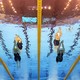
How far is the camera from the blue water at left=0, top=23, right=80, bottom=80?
5.11m

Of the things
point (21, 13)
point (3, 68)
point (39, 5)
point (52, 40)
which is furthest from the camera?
point (3, 68)

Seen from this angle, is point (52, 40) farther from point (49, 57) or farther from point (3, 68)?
point (3, 68)

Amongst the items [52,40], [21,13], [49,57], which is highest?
[21,13]

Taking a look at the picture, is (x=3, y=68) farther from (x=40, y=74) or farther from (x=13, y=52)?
(x=40, y=74)

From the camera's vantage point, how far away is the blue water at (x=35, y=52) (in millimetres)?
5105

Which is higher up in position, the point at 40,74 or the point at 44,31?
the point at 44,31

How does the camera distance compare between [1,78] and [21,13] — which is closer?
[21,13]

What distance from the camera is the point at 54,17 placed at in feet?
16.1

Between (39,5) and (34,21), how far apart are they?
435 mm

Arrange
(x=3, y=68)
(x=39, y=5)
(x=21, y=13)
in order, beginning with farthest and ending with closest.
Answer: (x=3, y=68) < (x=21, y=13) < (x=39, y=5)

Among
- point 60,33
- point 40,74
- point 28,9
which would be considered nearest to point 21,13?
point 28,9

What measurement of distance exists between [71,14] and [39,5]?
30.0 inches

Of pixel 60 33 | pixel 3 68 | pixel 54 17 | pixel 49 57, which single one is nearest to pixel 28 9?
pixel 54 17

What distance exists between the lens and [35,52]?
5488 mm
